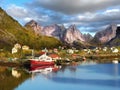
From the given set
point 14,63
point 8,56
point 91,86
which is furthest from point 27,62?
point 91,86

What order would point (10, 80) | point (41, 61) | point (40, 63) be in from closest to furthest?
point (10, 80) → point (40, 63) → point (41, 61)

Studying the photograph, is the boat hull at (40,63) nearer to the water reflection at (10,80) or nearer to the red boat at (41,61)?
the red boat at (41,61)

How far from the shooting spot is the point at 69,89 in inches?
2854

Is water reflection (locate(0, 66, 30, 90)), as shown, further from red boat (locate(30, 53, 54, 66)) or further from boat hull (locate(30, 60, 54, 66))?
red boat (locate(30, 53, 54, 66))

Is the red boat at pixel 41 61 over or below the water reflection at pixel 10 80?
over

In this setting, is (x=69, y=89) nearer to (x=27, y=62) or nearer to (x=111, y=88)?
(x=111, y=88)

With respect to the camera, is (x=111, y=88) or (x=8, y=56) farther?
(x=8, y=56)

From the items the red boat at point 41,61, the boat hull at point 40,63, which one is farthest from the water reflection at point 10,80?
the red boat at point 41,61

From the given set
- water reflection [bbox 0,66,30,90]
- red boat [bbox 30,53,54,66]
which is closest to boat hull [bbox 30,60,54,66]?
red boat [bbox 30,53,54,66]

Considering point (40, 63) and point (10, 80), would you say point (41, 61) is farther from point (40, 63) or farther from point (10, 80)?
point (10, 80)

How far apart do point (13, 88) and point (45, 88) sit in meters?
7.51

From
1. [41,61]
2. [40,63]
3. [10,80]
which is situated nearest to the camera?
[10,80]

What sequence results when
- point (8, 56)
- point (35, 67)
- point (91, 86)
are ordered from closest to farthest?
point (91, 86) → point (35, 67) → point (8, 56)

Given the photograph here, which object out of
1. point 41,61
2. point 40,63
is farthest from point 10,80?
point 41,61
